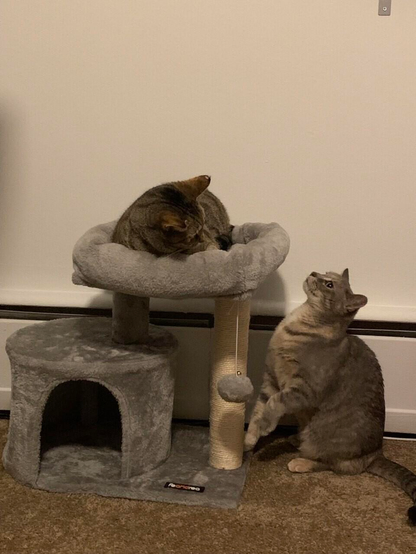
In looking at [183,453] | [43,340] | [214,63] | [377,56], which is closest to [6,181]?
[43,340]

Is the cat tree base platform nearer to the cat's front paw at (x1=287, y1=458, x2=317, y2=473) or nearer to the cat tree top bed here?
the cat's front paw at (x1=287, y1=458, x2=317, y2=473)

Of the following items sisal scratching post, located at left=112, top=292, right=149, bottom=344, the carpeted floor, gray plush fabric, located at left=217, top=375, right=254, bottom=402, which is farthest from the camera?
sisal scratching post, located at left=112, top=292, right=149, bottom=344

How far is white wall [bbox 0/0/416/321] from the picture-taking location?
190cm

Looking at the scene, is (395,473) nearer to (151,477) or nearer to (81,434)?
(151,477)

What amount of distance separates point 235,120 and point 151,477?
3.43 ft

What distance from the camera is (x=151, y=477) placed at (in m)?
1.67

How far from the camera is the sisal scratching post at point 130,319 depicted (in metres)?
1.71

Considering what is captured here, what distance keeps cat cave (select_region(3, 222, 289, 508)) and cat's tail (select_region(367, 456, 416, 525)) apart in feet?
1.18

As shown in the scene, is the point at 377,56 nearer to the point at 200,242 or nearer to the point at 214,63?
the point at 214,63

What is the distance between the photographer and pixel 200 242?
161 centimetres

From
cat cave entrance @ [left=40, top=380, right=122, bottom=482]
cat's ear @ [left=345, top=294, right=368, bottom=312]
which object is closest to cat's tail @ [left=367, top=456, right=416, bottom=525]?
cat's ear @ [left=345, top=294, right=368, bottom=312]

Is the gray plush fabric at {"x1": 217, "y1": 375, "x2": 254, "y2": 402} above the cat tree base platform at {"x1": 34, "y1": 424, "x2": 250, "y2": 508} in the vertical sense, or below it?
above

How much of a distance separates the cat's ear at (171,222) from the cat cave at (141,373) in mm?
87

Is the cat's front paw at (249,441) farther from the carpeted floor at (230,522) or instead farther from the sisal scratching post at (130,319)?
the sisal scratching post at (130,319)
